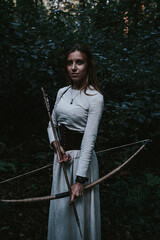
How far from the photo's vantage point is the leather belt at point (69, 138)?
1.61m

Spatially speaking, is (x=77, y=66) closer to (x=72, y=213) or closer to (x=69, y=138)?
(x=69, y=138)

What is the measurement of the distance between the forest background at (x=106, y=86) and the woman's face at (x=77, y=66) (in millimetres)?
712

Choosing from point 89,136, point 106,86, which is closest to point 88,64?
A: point 89,136

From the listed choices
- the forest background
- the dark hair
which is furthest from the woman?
the forest background

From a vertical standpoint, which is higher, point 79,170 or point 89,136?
point 89,136

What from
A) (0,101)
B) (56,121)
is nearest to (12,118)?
(0,101)

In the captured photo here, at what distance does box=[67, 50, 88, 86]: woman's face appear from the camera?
5.18 ft

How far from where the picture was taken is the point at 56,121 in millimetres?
1842

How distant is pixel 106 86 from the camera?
4324 millimetres

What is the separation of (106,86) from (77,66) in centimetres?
282

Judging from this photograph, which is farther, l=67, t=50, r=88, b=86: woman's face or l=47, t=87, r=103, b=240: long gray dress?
l=67, t=50, r=88, b=86: woman's face

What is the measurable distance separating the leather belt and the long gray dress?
3 centimetres

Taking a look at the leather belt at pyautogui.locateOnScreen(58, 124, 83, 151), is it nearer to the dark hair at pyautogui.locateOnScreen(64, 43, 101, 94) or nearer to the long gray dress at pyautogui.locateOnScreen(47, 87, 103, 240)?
the long gray dress at pyautogui.locateOnScreen(47, 87, 103, 240)

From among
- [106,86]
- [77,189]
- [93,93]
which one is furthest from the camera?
[106,86]
